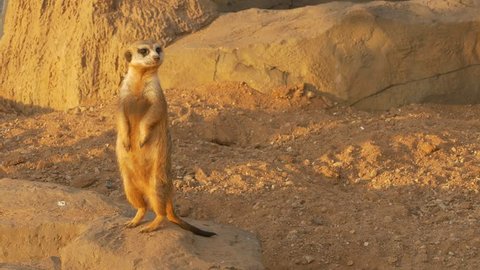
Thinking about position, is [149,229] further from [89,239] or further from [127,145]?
[127,145]

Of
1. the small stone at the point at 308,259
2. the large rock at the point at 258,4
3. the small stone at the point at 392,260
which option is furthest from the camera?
the large rock at the point at 258,4

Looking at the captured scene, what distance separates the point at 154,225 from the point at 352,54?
3387mm

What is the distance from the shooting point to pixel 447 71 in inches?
298

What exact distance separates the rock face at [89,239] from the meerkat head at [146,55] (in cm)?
87

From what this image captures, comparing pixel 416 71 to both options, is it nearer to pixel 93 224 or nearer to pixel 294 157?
pixel 294 157

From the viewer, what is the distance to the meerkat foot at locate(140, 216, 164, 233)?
4.37 m

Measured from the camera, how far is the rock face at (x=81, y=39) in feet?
25.1

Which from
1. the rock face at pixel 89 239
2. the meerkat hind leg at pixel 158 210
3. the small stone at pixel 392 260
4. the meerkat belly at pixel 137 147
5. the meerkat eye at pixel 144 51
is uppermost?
the meerkat eye at pixel 144 51

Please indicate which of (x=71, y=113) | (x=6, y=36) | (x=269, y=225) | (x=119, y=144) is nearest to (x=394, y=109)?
(x=269, y=225)

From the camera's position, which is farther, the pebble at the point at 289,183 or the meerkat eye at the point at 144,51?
the pebble at the point at 289,183

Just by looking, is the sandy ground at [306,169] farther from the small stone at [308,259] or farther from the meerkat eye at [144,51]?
the meerkat eye at [144,51]

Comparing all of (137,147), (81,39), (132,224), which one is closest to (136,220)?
(132,224)

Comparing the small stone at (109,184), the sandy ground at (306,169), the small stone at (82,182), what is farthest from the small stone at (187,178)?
the small stone at (82,182)

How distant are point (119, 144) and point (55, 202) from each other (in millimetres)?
662
